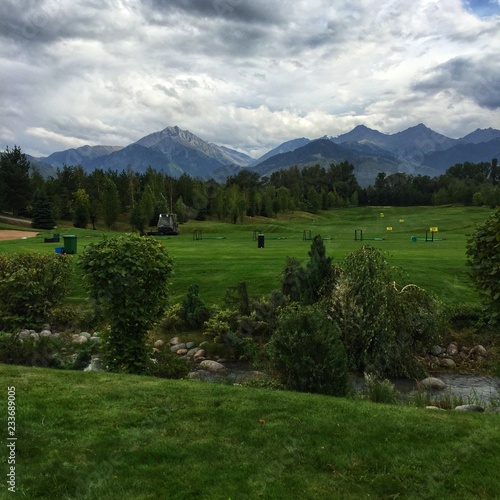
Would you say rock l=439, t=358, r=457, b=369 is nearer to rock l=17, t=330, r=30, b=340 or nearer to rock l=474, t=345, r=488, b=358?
rock l=474, t=345, r=488, b=358

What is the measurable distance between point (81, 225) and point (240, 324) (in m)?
72.1

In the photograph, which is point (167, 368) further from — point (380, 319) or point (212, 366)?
point (380, 319)

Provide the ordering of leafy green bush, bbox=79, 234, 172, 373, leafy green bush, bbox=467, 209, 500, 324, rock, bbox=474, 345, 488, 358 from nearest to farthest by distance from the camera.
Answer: leafy green bush, bbox=79, 234, 172, 373 → leafy green bush, bbox=467, 209, 500, 324 → rock, bbox=474, 345, 488, 358

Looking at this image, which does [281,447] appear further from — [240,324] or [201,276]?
[201,276]

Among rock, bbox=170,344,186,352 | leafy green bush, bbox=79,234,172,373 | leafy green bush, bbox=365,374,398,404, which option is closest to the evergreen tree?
rock, bbox=170,344,186,352

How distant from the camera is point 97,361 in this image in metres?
12.5

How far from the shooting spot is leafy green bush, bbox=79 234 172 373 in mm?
10344

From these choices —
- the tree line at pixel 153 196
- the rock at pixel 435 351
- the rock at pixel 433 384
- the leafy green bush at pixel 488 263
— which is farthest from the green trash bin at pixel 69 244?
the tree line at pixel 153 196

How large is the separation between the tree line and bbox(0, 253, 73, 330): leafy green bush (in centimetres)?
5827

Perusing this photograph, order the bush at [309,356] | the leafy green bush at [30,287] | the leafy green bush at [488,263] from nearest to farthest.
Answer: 1. the bush at [309,356]
2. the leafy green bush at [488,263]
3. the leafy green bush at [30,287]

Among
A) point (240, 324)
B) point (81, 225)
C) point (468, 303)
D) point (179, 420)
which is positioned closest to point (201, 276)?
point (240, 324)

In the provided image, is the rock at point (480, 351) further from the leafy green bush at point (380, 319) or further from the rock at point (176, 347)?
the rock at point (176, 347)

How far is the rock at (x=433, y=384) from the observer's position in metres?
12.0

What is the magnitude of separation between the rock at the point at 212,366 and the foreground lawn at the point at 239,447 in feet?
18.6
